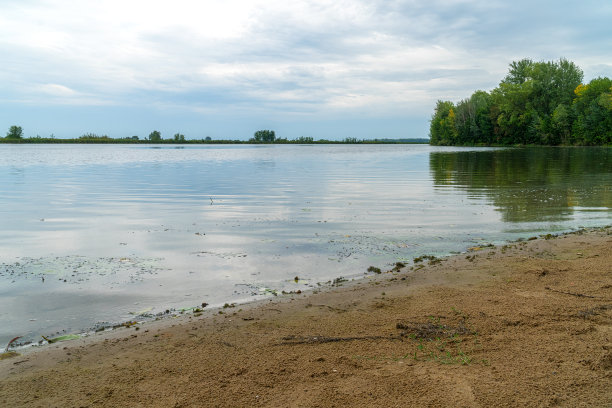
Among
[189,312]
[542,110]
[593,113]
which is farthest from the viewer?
[542,110]

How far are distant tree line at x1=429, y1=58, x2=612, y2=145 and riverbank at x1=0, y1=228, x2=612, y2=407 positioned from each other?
87779 mm

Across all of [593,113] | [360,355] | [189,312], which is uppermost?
[593,113]

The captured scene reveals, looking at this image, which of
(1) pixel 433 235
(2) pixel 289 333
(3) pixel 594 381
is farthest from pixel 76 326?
(1) pixel 433 235

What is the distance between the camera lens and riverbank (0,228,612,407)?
134 inches

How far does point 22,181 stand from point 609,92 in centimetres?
9262

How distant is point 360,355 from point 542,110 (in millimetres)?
107777

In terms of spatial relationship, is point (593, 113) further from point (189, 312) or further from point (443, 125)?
point (189, 312)

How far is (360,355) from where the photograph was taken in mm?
4047

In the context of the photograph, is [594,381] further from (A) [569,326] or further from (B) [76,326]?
(B) [76,326]

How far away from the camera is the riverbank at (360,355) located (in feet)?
11.1

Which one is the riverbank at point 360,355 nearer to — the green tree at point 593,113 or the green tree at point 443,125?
the green tree at point 593,113

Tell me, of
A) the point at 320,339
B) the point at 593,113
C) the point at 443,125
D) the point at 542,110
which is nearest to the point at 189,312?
the point at 320,339

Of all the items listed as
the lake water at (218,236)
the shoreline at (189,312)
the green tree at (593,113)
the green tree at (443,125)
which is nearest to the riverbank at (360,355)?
the shoreline at (189,312)

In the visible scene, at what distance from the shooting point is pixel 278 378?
12.1 feet
